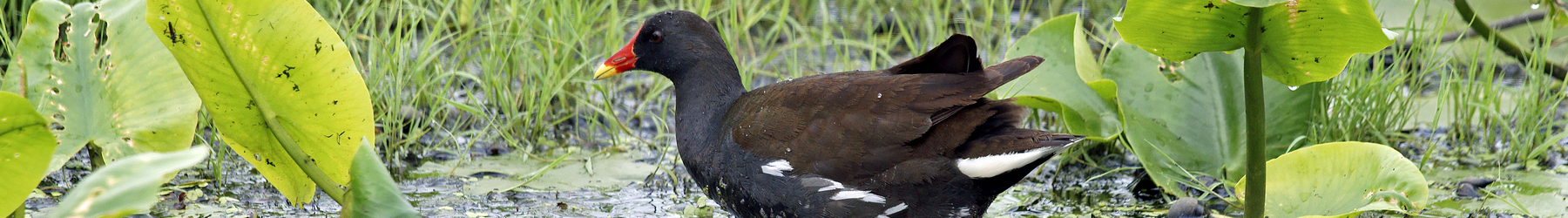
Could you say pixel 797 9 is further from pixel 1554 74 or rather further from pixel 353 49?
pixel 1554 74

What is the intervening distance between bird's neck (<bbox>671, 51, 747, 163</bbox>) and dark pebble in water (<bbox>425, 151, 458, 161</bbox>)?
0.93 meters

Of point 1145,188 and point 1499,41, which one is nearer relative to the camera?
point 1145,188

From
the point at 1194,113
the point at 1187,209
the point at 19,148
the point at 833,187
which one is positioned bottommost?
the point at 1187,209

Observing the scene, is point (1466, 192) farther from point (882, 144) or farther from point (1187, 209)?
point (882, 144)

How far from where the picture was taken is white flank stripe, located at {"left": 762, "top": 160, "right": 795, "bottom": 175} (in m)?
2.25

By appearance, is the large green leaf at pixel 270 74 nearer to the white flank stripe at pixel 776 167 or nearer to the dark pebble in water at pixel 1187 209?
the white flank stripe at pixel 776 167

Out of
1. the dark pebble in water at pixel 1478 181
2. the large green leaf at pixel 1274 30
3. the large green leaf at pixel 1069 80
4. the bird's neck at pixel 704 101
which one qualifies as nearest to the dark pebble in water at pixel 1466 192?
the dark pebble in water at pixel 1478 181

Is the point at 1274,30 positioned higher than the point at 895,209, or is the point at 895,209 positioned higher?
the point at 1274,30

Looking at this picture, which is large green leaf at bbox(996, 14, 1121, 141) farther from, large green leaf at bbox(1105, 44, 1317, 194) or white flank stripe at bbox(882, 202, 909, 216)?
white flank stripe at bbox(882, 202, 909, 216)

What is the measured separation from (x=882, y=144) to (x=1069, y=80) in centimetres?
85

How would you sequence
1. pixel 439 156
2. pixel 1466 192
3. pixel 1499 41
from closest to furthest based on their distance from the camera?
pixel 1466 192 < pixel 439 156 < pixel 1499 41

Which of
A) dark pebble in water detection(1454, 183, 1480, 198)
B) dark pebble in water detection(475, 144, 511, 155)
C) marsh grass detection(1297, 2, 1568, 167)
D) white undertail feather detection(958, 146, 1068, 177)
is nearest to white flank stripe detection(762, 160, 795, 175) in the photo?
white undertail feather detection(958, 146, 1068, 177)

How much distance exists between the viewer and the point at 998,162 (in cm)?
215

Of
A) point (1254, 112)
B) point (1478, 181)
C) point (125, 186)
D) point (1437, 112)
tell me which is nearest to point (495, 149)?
point (1254, 112)
